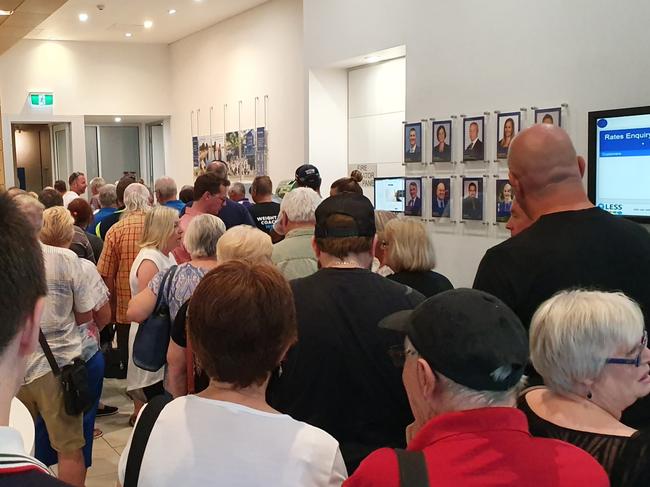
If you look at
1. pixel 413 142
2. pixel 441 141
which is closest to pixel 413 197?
pixel 413 142

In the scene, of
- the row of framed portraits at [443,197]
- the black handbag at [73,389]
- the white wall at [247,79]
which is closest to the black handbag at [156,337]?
the black handbag at [73,389]

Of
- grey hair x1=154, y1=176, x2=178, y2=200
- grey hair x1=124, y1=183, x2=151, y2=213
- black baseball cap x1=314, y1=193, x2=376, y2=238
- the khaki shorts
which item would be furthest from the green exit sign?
black baseball cap x1=314, y1=193, x2=376, y2=238

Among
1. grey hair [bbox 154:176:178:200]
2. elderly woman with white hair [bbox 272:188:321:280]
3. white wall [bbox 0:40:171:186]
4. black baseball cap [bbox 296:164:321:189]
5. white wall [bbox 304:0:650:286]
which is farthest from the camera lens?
white wall [bbox 0:40:171:186]

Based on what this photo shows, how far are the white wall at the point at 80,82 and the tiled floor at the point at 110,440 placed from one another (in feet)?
30.9

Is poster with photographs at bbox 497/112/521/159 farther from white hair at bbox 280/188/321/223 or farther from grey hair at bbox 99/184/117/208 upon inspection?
grey hair at bbox 99/184/117/208

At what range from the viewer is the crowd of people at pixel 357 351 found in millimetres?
1312

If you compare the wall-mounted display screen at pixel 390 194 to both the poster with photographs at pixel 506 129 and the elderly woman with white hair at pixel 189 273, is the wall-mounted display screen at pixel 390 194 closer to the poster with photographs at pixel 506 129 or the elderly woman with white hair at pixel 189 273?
the poster with photographs at pixel 506 129

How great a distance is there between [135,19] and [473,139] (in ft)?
27.0

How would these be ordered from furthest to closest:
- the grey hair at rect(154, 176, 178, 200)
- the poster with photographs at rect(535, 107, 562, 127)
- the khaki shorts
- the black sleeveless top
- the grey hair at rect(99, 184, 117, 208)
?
the grey hair at rect(99, 184, 117, 208) < the grey hair at rect(154, 176, 178, 200) < the poster with photographs at rect(535, 107, 562, 127) < the khaki shorts < the black sleeveless top

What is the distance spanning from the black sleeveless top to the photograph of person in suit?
477 centimetres

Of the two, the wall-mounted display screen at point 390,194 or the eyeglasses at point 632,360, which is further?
the wall-mounted display screen at point 390,194

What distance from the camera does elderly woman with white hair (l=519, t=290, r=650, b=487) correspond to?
169cm

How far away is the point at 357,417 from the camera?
2217 mm

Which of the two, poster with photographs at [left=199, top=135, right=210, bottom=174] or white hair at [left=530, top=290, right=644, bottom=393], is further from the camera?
poster with photographs at [left=199, top=135, right=210, bottom=174]
